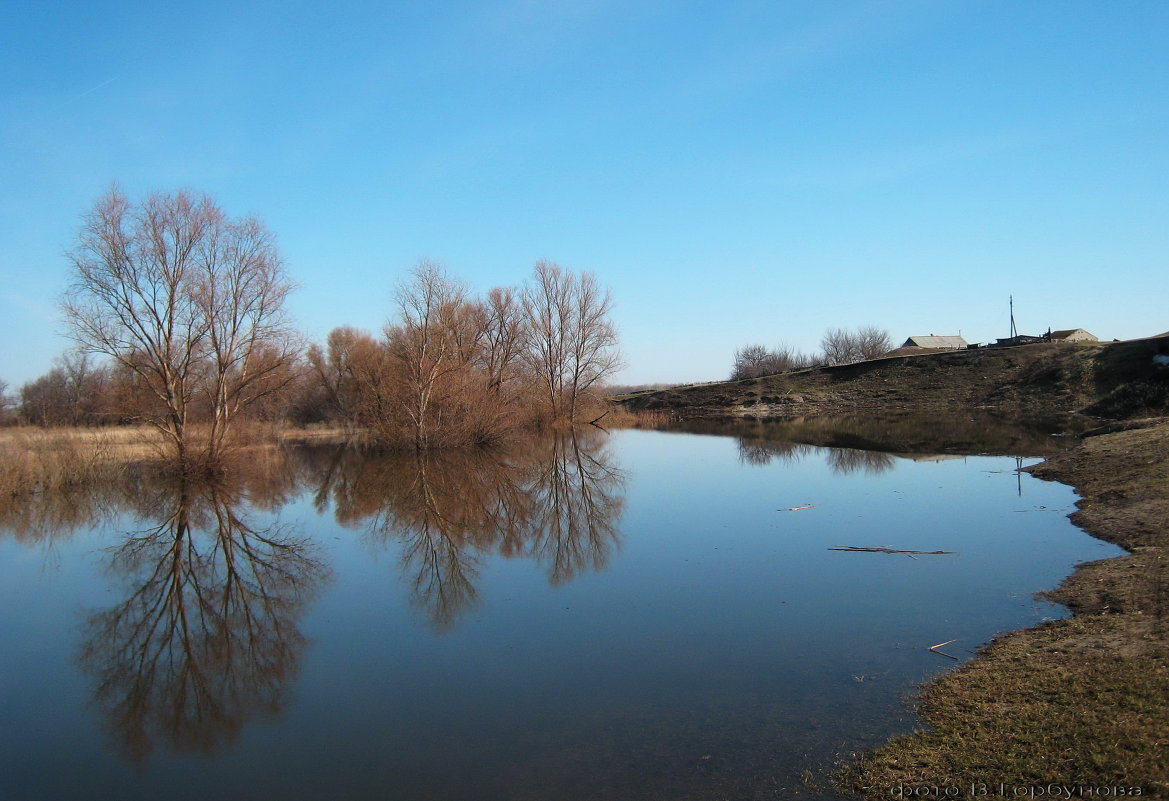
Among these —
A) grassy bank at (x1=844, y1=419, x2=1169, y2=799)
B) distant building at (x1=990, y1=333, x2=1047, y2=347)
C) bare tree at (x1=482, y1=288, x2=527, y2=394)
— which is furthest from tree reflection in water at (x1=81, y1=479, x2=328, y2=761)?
distant building at (x1=990, y1=333, x2=1047, y2=347)

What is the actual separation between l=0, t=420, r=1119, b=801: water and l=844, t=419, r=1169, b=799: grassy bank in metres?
0.38

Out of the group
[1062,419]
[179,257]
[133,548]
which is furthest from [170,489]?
[1062,419]

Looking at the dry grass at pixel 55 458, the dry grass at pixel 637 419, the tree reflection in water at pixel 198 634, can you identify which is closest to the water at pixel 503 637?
the tree reflection in water at pixel 198 634

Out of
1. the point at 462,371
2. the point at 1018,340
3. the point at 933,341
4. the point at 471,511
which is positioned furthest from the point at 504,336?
the point at 933,341

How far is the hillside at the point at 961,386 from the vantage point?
39.7m

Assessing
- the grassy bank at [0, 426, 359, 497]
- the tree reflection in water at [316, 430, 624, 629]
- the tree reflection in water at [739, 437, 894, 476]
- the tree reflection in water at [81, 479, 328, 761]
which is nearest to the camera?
the tree reflection in water at [81, 479, 328, 761]

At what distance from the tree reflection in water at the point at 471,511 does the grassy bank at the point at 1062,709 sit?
5642mm

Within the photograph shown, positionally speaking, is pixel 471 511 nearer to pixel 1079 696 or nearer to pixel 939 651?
pixel 939 651

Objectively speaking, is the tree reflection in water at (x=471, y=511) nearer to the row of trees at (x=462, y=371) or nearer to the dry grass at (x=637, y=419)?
the row of trees at (x=462, y=371)

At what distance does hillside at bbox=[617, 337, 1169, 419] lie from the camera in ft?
130

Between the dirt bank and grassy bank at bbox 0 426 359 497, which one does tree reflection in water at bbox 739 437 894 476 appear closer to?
the dirt bank

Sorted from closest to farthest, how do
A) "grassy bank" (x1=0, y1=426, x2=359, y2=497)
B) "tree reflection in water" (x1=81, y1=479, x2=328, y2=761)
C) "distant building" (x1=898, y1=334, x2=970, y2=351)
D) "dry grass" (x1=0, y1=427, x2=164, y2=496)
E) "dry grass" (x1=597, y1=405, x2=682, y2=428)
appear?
"tree reflection in water" (x1=81, y1=479, x2=328, y2=761)
"dry grass" (x1=0, y1=427, x2=164, y2=496)
"grassy bank" (x1=0, y1=426, x2=359, y2=497)
"dry grass" (x1=597, y1=405, x2=682, y2=428)
"distant building" (x1=898, y1=334, x2=970, y2=351)

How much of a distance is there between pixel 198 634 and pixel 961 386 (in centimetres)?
5281

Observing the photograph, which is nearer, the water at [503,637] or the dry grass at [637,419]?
the water at [503,637]
